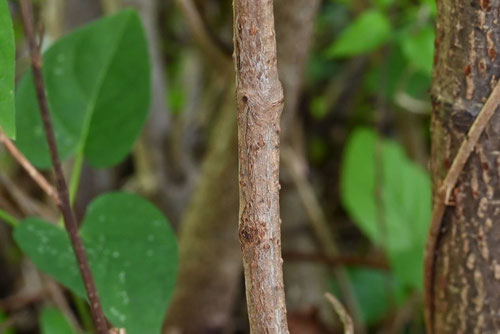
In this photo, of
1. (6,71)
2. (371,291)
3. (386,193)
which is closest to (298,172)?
(386,193)

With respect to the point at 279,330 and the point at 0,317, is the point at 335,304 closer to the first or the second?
the point at 279,330

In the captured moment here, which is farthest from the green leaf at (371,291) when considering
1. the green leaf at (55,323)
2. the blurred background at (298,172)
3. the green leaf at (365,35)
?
the green leaf at (55,323)

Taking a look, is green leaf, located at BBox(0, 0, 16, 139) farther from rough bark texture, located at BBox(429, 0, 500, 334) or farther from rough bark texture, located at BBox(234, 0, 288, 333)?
rough bark texture, located at BBox(429, 0, 500, 334)

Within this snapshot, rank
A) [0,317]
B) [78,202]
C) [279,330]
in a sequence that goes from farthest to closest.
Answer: [78,202] → [0,317] → [279,330]

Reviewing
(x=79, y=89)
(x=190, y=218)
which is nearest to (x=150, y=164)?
(x=190, y=218)

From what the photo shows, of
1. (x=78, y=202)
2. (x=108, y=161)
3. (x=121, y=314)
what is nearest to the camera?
(x=121, y=314)

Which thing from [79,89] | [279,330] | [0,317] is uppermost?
[79,89]
